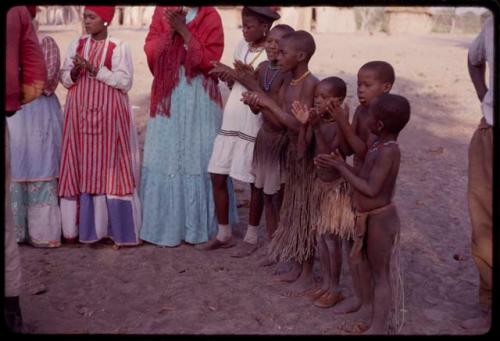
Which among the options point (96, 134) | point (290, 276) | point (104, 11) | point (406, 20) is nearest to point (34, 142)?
point (96, 134)

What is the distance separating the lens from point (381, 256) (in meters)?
3.59

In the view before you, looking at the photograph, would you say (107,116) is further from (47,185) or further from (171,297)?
(171,297)

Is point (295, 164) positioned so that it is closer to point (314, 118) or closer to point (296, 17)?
point (314, 118)

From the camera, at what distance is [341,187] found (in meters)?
3.92

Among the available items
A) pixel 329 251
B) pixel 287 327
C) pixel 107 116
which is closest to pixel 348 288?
pixel 329 251

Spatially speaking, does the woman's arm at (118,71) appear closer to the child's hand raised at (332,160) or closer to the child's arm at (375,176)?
the child's hand raised at (332,160)

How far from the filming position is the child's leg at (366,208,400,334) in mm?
3568

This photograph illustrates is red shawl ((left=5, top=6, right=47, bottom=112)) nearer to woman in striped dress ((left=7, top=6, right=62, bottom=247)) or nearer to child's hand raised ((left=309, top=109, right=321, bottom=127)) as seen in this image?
child's hand raised ((left=309, top=109, right=321, bottom=127))

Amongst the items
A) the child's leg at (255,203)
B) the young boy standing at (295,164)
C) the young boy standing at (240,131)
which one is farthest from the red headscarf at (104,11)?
the child's leg at (255,203)

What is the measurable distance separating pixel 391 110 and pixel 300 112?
26.1 inches

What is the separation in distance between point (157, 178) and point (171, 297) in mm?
1314

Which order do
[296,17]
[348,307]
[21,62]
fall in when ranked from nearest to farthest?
1. [21,62]
2. [348,307]
3. [296,17]

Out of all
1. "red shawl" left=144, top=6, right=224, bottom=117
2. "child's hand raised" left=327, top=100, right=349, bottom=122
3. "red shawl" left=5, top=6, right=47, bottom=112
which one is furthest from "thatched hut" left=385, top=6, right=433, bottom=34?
"red shawl" left=5, top=6, right=47, bottom=112

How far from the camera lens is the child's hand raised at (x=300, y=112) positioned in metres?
3.92
